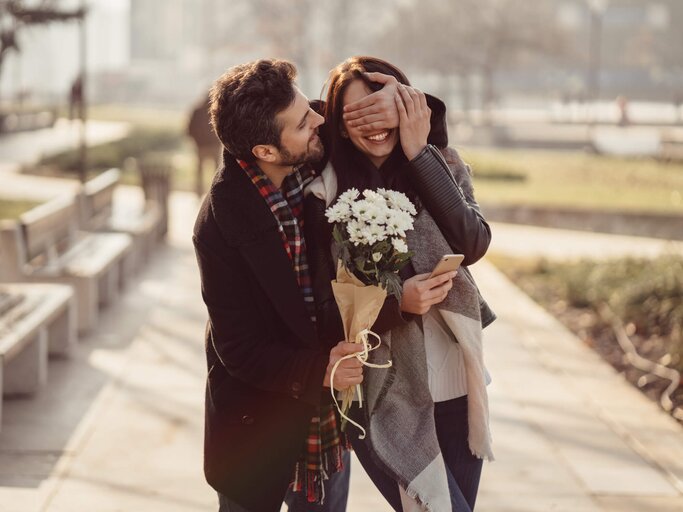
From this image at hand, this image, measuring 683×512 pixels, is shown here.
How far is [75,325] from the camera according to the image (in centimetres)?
766

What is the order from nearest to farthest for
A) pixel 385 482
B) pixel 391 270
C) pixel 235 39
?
1. pixel 391 270
2. pixel 385 482
3. pixel 235 39

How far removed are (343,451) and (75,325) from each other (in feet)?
15.8

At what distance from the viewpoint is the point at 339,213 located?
8.84 ft

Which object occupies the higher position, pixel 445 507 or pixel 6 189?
pixel 445 507

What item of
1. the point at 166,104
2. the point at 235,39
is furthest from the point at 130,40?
the point at 235,39

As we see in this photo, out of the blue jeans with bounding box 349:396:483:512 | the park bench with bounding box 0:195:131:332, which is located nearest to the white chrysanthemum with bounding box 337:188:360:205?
the blue jeans with bounding box 349:396:483:512

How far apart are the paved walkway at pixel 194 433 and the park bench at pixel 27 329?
143 millimetres

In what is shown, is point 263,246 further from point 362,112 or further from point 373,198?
point 362,112

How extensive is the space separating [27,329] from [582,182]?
17.7 m

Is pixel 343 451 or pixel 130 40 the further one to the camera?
pixel 130 40

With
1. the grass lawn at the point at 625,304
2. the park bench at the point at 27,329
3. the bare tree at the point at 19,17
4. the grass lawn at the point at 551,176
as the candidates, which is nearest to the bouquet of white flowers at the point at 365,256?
the park bench at the point at 27,329

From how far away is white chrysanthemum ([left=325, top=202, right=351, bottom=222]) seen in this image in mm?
2691

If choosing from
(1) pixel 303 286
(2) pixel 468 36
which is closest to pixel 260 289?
(1) pixel 303 286

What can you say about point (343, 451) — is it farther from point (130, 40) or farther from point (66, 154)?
point (130, 40)
